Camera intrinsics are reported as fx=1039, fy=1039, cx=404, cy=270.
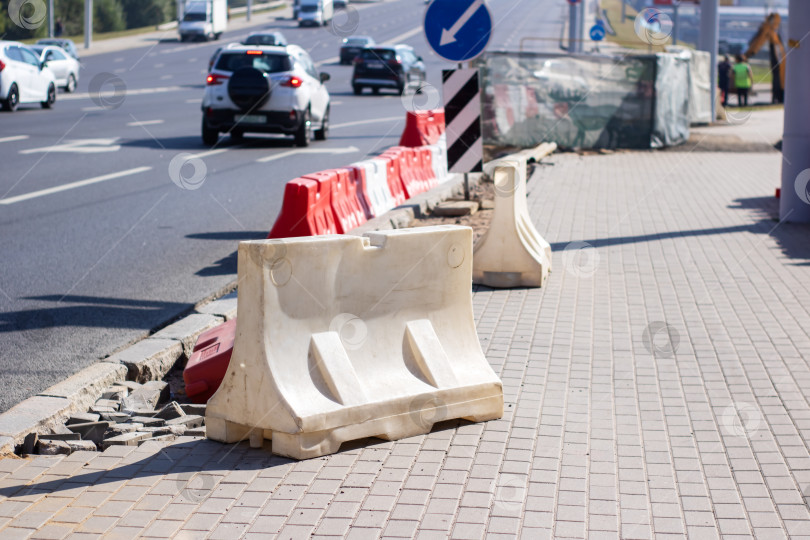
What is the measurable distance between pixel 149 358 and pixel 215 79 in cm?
1401

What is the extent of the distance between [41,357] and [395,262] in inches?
98.7

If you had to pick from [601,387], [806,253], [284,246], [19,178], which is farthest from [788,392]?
[19,178]

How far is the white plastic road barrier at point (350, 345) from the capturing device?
4734mm

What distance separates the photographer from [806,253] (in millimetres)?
10531

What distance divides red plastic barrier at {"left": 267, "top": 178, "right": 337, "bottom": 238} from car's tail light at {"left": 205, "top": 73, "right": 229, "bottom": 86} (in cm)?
1068

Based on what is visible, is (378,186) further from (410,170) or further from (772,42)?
(772,42)

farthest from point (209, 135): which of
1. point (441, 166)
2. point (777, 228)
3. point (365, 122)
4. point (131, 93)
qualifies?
point (131, 93)

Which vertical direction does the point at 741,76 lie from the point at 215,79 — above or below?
above

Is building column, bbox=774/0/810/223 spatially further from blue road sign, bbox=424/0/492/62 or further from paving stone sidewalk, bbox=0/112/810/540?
paving stone sidewalk, bbox=0/112/810/540

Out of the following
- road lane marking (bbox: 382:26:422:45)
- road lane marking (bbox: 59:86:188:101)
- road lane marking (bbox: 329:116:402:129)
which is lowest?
road lane marking (bbox: 329:116:402:129)

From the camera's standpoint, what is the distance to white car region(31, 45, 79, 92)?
33.4m

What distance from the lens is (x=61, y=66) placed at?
33.7 m

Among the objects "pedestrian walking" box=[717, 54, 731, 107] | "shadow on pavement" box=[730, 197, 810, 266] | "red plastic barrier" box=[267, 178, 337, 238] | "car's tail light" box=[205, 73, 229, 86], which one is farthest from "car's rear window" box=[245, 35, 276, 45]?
"red plastic barrier" box=[267, 178, 337, 238]

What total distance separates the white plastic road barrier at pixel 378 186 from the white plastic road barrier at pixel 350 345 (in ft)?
19.5
